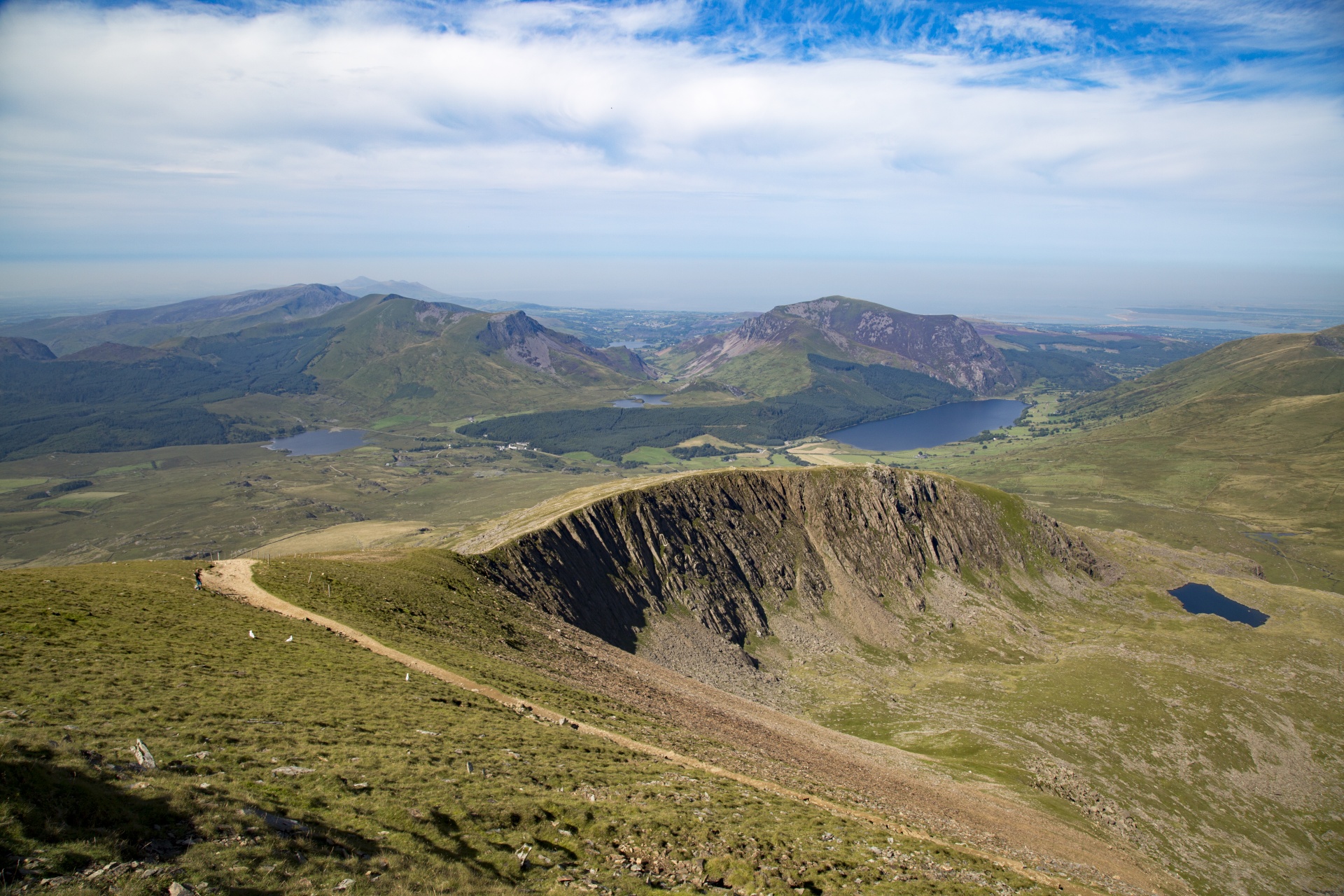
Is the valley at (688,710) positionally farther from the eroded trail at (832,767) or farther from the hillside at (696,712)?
the eroded trail at (832,767)

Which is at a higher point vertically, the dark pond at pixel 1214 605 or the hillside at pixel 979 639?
the hillside at pixel 979 639

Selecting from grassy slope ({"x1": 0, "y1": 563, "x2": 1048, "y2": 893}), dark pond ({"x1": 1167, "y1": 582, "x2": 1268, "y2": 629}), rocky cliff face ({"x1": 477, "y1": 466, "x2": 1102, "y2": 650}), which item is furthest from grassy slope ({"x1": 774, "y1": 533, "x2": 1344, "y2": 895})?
grassy slope ({"x1": 0, "y1": 563, "x2": 1048, "y2": 893})

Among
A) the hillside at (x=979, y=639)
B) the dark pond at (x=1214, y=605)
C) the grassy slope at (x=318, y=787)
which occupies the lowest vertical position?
the dark pond at (x=1214, y=605)

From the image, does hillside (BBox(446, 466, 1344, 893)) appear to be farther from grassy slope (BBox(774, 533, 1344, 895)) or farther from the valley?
the valley

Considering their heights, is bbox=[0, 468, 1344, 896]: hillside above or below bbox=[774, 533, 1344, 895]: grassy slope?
above

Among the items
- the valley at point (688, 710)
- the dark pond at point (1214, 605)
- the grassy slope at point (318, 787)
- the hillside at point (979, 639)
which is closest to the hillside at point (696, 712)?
the grassy slope at point (318, 787)

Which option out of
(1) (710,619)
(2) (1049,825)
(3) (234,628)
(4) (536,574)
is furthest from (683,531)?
(3) (234,628)

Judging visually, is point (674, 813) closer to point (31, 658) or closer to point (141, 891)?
point (141, 891)
